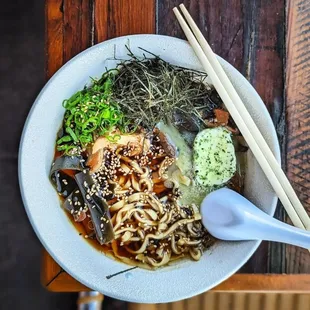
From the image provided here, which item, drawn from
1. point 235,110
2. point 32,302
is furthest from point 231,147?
point 32,302

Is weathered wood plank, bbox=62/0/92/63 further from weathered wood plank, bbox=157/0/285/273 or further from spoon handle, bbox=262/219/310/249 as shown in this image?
spoon handle, bbox=262/219/310/249

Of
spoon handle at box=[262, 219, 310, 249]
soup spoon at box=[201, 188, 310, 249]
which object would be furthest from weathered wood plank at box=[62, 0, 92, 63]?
spoon handle at box=[262, 219, 310, 249]

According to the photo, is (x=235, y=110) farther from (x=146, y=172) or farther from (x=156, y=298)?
(x=156, y=298)

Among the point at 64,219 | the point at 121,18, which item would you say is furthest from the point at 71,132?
the point at 121,18

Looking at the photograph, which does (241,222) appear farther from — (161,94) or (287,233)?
(161,94)

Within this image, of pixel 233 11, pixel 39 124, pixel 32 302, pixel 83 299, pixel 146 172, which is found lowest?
pixel 32 302

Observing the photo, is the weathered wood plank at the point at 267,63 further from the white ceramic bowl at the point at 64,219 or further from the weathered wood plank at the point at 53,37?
the weathered wood plank at the point at 53,37

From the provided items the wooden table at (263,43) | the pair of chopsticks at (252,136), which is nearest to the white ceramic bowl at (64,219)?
the pair of chopsticks at (252,136)
